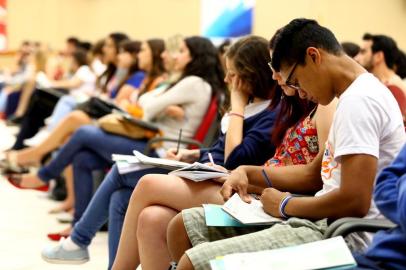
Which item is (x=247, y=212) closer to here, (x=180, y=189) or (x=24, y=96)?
(x=180, y=189)

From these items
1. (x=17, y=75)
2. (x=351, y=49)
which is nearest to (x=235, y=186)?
(x=351, y=49)

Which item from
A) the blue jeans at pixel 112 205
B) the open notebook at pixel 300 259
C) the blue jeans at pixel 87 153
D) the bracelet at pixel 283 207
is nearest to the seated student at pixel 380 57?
the blue jeans at pixel 87 153

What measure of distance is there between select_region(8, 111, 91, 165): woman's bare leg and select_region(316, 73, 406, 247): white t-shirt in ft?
8.99

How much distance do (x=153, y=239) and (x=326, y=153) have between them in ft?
2.16

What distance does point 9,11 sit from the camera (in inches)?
461

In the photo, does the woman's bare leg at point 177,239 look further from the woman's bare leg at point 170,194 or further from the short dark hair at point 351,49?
the short dark hair at point 351,49

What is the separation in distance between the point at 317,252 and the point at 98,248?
7.07 feet

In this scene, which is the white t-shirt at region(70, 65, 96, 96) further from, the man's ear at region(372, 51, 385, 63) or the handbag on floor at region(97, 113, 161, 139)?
the man's ear at region(372, 51, 385, 63)

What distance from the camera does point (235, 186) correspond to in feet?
6.65

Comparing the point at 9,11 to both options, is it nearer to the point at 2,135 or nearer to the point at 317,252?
the point at 2,135

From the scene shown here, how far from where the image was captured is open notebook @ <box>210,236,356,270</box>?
131 centimetres

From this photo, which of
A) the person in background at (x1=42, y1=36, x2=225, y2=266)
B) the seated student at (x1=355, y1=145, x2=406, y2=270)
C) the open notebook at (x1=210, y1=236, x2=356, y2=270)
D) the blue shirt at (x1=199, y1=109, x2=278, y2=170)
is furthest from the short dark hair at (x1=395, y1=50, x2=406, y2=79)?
the open notebook at (x1=210, y1=236, x2=356, y2=270)

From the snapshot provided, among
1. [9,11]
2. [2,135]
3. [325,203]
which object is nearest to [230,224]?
[325,203]

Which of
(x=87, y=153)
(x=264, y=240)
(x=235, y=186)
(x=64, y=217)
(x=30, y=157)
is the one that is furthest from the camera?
(x=30, y=157)
